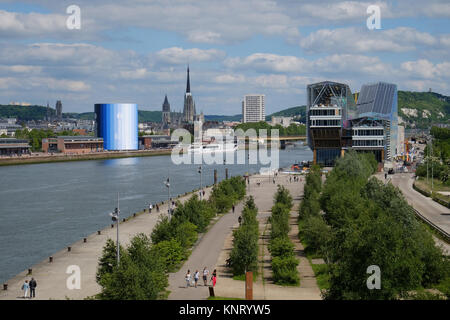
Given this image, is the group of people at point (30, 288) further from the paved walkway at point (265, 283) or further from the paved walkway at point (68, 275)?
the paved walkway at point (265, 283)

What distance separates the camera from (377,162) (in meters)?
81.0

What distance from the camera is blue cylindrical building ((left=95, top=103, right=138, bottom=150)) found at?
146125mm

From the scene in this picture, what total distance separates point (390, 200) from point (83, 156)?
102 m

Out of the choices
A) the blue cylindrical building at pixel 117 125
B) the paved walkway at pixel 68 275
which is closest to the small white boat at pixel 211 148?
the blue cylindrical building at pixel 117 125

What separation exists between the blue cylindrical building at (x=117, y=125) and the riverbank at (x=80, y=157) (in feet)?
14.9

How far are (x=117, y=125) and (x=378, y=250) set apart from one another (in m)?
135

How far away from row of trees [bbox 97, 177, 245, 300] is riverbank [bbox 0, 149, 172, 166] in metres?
73.5

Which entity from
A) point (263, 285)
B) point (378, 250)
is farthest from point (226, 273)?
point (378, 250)

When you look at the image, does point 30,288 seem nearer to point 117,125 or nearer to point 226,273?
point 226,273

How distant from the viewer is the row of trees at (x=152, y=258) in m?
16.7

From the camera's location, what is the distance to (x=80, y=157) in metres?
125
